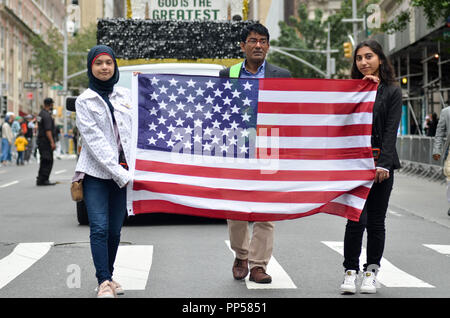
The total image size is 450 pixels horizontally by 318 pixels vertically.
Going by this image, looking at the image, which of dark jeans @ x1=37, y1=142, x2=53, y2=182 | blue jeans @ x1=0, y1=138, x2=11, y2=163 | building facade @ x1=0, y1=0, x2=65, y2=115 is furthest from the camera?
building facade @ x1=0, y1=0, x2=65, y2=115

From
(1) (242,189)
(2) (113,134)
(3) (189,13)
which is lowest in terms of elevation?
(1) (242,189)

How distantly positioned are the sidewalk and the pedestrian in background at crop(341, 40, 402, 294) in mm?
5939

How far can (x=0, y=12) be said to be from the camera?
63.0 meters

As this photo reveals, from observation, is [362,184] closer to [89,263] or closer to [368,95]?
[368,95]

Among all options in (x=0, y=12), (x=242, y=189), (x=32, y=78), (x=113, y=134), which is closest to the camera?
(x=113, y=134)

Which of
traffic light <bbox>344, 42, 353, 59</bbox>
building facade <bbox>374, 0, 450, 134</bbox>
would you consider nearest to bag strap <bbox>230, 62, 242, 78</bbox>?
building facade <bbox>374, 0, 450, 134</bbox>

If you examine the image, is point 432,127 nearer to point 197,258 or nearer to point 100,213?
point 197,258

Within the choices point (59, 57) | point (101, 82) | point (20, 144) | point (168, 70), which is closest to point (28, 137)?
point (20, 144)

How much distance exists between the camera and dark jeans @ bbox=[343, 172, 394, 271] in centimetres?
644

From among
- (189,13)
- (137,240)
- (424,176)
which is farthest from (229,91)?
(424,176)

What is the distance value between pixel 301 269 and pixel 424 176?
15914 millimetres

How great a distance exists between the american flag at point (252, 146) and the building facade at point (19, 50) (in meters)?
53.8

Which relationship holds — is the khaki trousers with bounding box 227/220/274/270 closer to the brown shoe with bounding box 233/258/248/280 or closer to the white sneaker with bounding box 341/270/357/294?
the brown shoe with bounding box 233/258/248/280

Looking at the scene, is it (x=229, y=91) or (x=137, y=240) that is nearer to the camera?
(x=229, y=91)
